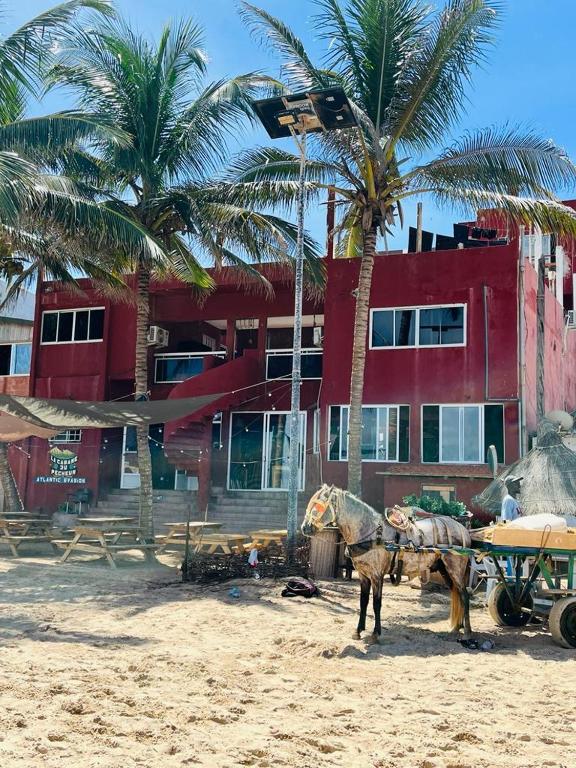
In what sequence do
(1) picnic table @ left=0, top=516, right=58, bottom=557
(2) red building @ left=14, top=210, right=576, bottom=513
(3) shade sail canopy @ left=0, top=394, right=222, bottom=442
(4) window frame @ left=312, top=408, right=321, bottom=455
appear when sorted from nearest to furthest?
1. (3) shade sail canopy @ left=0, top=394, right=222, bottom=442
2. (1) picnic table @ left=0, top=516, right=58, bottom=557
3. (2) red building @ left=14, top=210, right=576, bottom=513
4. (4) window frame @ left=312, top=408, right=321, bottom=455

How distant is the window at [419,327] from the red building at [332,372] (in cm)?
4

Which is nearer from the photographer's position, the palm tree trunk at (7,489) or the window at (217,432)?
the palm tree trunk at (7,489)

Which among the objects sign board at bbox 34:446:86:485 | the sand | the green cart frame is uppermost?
sign board at bbox 34:446:86:485

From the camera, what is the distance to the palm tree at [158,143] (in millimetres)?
16625

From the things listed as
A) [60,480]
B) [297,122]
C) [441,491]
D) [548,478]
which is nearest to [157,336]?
[60,480]

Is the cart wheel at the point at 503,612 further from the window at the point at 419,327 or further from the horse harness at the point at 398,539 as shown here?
the window at the point at 419,327

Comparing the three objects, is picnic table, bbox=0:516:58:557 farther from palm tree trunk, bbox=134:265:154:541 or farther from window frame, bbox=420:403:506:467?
window frame, bbox=420:403:506:467

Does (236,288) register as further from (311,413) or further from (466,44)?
(466,44)

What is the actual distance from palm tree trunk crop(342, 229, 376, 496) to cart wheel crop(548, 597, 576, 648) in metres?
6.64

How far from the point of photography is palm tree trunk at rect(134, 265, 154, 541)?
53.0 ft

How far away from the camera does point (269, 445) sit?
22453mm

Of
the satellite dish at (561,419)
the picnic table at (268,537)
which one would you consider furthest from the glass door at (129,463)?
the satellite dish at (561,419)

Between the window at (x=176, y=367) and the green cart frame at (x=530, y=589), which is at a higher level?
the window at (x=176, y=367)

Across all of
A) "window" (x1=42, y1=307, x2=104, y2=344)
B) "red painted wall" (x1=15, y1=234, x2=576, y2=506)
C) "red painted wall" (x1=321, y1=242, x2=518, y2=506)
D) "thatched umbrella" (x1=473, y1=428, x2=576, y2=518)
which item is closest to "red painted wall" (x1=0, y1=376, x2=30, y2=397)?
"window" (x1=42, y1=307, x2=104, y2=344)
